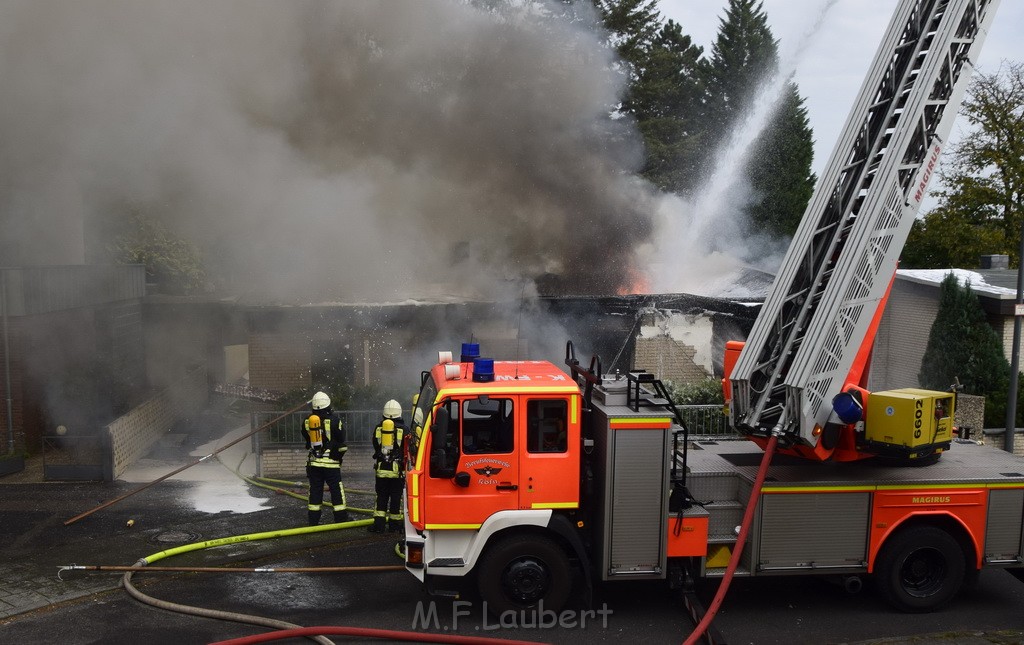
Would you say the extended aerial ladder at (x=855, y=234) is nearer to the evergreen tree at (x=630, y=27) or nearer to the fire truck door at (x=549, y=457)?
the fire truck door at (x=549, y=457)

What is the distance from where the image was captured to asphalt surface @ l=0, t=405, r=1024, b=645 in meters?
6.31

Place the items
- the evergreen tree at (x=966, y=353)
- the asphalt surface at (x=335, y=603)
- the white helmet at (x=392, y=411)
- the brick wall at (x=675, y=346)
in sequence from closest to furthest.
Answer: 1. the asphalt surface at (x=335, y=603)
2. the white helmet at (x=392, y=411)
3. the evergreen tree at (x=966, y=353)
4. the brick wall at (x=675, y=346)

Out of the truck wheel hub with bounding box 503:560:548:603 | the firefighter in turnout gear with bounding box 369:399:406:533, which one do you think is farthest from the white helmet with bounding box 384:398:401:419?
the truck wheel hub with bounding box 503:560:548:603

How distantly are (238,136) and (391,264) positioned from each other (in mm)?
3295

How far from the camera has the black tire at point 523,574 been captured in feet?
20.5

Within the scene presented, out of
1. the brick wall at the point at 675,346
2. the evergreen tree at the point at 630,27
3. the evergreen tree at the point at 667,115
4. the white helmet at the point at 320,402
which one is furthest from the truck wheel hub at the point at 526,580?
the evergreen tree at the point at 630,27

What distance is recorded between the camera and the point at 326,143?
1345 centimetres

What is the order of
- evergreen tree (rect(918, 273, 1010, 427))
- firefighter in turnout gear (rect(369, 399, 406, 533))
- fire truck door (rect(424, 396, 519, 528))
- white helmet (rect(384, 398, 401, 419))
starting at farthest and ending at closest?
evergreen tree (rect(918, 273, 1010, 427)) → white helmet (rect(384, 398, 401, 419)) → firefighter in turnout gear (rect(369, 399, 406, 533)) → fire truck door (rect(424, 396, 519, 528))

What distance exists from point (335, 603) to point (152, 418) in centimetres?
784

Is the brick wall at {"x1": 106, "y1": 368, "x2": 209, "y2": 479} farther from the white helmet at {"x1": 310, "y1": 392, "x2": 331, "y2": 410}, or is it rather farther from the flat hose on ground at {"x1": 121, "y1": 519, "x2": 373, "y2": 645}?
the white helmet at {"x1": 310, "y1": 392, "x2": 331, "y2": 410}

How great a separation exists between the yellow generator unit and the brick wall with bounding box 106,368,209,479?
31.0 ft

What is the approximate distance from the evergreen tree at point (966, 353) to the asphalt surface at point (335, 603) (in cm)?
562

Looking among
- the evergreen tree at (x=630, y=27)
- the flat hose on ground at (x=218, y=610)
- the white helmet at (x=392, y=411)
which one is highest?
the evergreen tree at (x=630, y=27)

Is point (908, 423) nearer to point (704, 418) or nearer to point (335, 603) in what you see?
point (335, 603)
